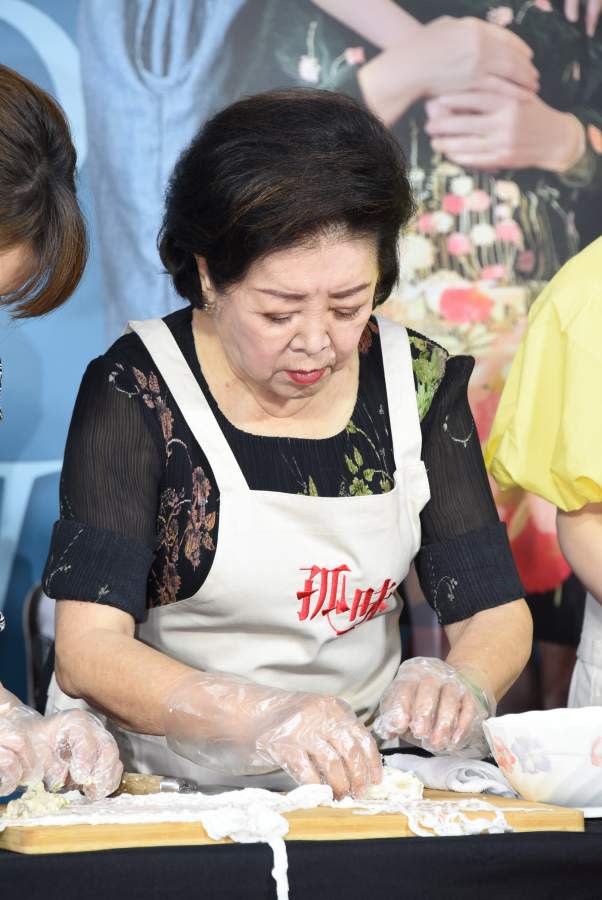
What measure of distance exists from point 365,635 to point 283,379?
0.38 metres

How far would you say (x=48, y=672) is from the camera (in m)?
2.12

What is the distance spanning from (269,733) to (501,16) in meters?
2.03

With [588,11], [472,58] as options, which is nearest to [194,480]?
[472,58]

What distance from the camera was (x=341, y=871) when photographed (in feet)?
3.49

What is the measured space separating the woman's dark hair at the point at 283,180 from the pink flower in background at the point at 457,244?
116 cm

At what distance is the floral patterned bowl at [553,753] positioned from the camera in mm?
1299

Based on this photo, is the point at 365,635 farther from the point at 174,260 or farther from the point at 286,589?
the point at 174,260

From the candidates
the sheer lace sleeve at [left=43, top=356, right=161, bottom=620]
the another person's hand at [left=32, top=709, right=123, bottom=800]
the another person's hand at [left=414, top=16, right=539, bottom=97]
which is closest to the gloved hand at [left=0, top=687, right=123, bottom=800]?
the another person's hand at [left=32, top=709, right=123, bottom=800]

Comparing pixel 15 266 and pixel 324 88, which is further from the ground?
pixel 324 88

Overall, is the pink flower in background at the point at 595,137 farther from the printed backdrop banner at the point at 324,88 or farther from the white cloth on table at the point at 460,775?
the white cloth on table at the point at 460,775

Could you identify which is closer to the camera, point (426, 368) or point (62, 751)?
point (62, 751)

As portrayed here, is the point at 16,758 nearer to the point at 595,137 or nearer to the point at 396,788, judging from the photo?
the point at 396,788

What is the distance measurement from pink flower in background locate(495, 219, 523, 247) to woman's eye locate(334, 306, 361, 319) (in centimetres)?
131

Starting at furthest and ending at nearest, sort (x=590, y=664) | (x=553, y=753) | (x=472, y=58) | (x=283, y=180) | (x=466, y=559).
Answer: (x=472, y=58) < (x=590, y=664) < (x=466, y=559) < (x=283, y=180) < (x=553, y=753)
